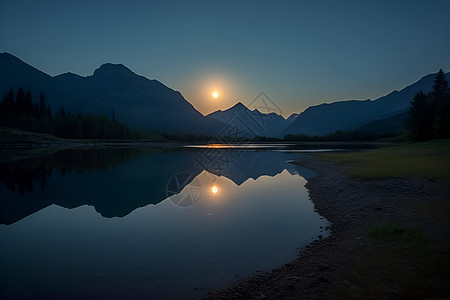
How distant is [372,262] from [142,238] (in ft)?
31.9

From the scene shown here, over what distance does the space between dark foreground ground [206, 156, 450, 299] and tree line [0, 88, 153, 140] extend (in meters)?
162

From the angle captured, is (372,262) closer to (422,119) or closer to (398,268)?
(398,268)

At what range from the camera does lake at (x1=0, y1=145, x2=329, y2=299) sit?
25.8 ft

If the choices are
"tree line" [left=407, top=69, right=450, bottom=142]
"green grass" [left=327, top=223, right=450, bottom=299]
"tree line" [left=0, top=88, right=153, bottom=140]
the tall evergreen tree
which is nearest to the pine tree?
"tree line" [left=407, top=69, right=450, bottom=142]

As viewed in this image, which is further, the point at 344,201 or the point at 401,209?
the point at 344,201

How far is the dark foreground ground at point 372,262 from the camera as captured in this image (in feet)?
22.3

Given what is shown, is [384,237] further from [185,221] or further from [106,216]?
[106,216]

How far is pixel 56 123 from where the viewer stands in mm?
143625

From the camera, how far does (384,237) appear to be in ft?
33.9

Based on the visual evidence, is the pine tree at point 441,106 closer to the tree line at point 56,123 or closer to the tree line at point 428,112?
the tree line at point 428,112

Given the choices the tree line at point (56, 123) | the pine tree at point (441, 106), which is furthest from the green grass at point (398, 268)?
the tree line at point (56, 123)

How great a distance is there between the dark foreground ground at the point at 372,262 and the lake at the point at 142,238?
0.86 metres

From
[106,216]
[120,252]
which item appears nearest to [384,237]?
[120,252]

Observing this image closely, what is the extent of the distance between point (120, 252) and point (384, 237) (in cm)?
1111
